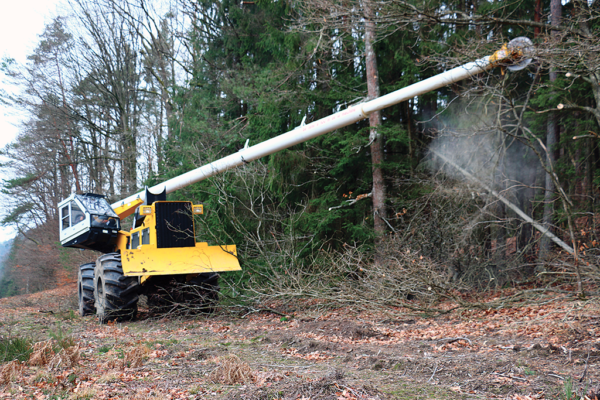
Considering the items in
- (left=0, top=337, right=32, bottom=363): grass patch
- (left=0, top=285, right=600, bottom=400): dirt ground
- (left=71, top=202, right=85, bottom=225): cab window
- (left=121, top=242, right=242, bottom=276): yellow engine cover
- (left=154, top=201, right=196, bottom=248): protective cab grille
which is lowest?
(left=0, top=285, right=600, bottom=400): dirt ground

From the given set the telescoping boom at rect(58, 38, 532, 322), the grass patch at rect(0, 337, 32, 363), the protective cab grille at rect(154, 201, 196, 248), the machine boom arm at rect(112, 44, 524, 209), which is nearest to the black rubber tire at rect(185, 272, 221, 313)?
the telescoping boom at rect(58, 38, 532, 322)

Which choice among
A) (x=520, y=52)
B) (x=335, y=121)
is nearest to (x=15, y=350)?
(x=335, y=121)

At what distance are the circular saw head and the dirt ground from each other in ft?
13.0

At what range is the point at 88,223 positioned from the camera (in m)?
10.7

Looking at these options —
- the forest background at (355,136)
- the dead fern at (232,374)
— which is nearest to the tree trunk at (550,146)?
the forest background at (355,136)

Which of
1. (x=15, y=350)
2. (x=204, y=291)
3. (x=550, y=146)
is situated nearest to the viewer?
(x=15, y=350)

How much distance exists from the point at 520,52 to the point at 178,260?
24.0 ft

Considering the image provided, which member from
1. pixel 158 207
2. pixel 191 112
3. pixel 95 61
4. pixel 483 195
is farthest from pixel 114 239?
pixel 95 61

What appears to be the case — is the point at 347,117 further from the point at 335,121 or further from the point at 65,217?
the point at 65,217

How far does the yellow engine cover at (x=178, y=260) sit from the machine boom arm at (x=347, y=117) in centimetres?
182

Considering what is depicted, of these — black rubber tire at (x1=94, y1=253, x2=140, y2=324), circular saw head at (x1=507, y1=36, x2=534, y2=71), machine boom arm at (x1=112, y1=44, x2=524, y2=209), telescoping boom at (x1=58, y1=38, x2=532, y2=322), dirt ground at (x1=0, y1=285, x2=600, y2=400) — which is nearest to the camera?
dirt ground at (x1=0, y1=285, x2=600, y2=400)

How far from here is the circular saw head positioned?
7906 mm

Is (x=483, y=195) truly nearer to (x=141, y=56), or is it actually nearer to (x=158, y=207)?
(x=158, y=207)

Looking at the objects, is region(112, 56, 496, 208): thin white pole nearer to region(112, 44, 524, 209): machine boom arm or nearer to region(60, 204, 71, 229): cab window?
region(112, 44, 524, 209): machine boom arm
